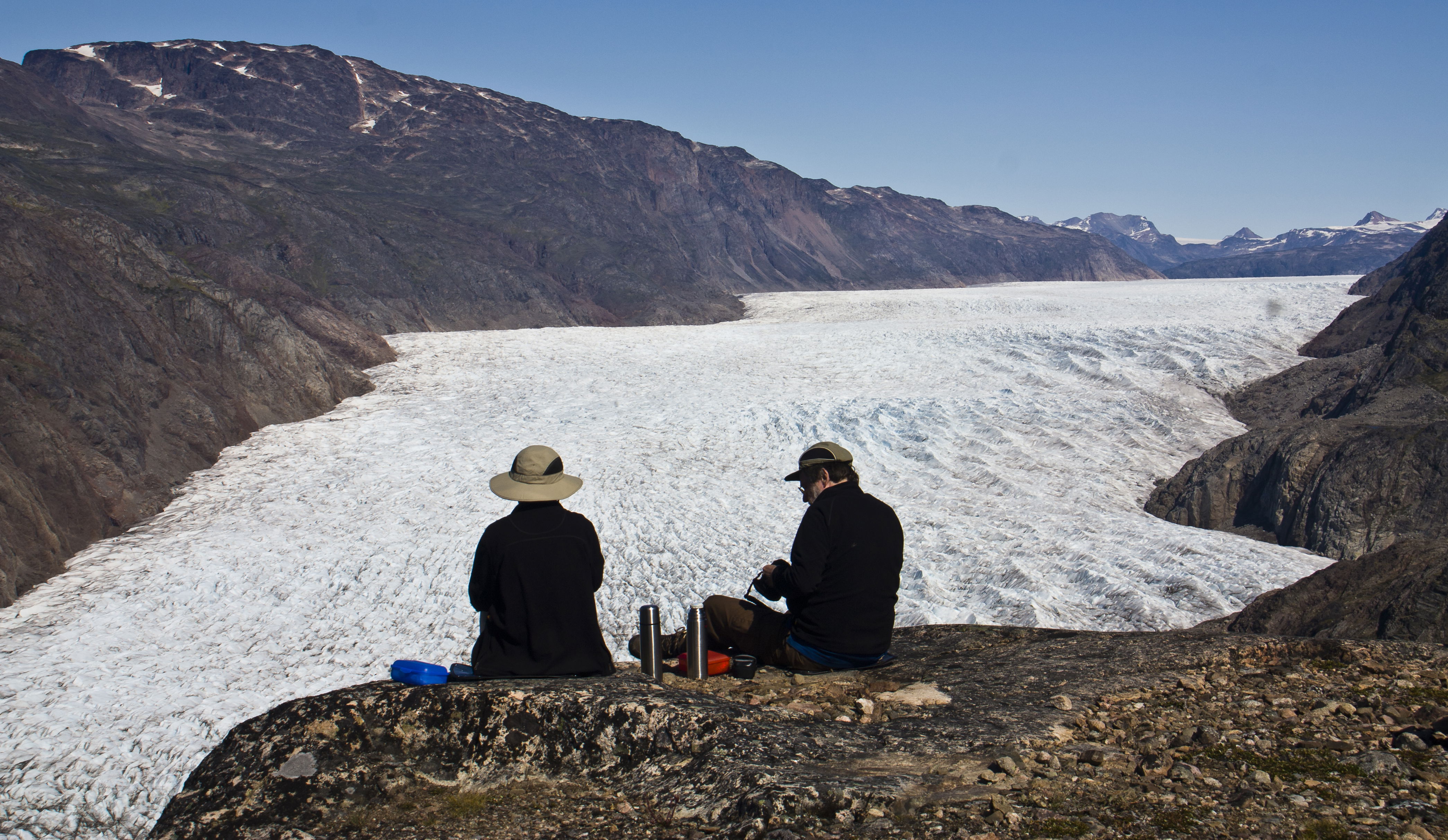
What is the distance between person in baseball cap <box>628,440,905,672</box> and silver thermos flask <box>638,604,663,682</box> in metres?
0.35

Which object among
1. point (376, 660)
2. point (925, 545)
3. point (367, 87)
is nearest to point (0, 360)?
point (376, 660)

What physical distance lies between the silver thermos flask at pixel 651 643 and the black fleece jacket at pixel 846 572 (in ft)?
2.93

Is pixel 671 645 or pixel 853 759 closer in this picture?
pixel 853 759

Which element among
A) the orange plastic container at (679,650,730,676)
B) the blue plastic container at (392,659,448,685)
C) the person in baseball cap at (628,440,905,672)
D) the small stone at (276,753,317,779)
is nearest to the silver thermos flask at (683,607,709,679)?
the orange plastic container at (679,650,730,676)

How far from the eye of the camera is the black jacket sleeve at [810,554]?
5.23 metres

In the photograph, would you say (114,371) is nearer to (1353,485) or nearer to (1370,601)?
(1370,601)

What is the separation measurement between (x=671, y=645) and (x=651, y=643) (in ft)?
1.93

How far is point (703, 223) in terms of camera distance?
240 feet

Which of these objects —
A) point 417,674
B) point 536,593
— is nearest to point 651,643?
point 536,593

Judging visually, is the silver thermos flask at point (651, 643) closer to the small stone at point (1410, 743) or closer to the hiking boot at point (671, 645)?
the hiking boot at point (671, 645)

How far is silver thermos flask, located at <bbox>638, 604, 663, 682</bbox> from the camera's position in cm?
586

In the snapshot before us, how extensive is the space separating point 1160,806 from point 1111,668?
2.10 meters

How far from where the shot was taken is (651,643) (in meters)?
5.86

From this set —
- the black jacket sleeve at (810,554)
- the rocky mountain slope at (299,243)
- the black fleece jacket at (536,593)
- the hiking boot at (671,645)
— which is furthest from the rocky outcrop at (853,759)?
the rocky mountain slope at (299,243)
